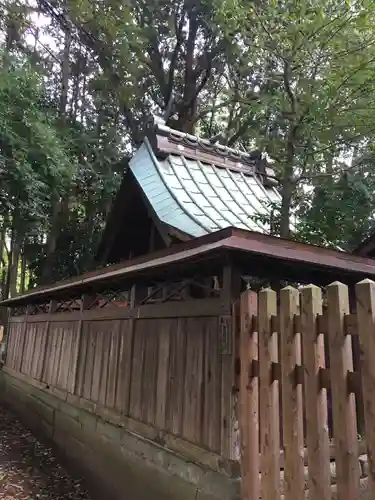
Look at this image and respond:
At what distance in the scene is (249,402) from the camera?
3102 millimetres

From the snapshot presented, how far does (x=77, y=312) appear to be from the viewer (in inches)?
286

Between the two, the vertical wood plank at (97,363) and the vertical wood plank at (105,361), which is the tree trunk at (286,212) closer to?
the vertical wood plank at (105,361)

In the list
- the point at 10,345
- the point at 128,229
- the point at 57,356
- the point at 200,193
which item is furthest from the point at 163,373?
the point at 10,345

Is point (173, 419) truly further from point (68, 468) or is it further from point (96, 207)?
point (96, 207)

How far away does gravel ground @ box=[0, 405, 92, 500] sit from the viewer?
5.41 metres

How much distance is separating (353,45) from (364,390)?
4140 millimetres

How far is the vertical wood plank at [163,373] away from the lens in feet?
14.0

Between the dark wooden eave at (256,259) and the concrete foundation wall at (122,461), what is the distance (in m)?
1.67

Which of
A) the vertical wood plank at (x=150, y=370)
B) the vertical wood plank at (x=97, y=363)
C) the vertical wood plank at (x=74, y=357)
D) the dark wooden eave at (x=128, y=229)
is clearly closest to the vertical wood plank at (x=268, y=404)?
the vertical wood plank at (x=150, y=370)

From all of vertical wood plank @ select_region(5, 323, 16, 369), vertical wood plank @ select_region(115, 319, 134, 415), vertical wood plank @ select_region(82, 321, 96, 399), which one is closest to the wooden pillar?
vertical wood plank @ select_region(115, 319, 134, 415)

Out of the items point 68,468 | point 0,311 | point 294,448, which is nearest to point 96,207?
point 0,311

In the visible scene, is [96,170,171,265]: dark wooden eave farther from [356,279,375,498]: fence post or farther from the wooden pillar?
[356,279,375,498]: fence post

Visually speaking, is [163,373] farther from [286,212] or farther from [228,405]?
[286,212]

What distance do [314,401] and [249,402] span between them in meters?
0.72
